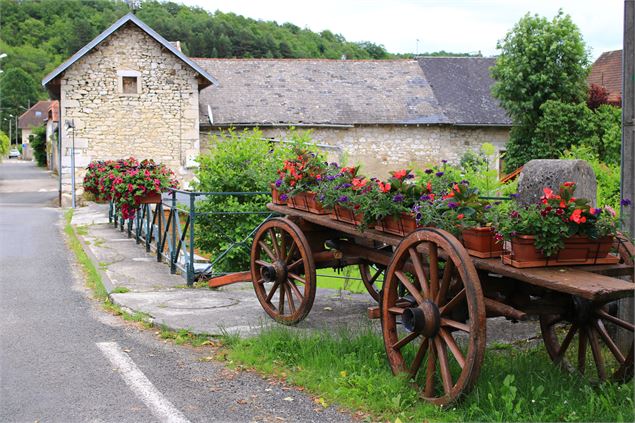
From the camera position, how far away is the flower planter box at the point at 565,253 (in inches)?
159

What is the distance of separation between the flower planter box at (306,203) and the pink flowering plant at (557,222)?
2199 millimetres

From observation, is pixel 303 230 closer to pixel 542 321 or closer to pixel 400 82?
pixel 542 321

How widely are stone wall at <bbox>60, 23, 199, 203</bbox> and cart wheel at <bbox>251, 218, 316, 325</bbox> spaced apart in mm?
16947

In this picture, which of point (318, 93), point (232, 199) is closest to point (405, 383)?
point (232, 199)

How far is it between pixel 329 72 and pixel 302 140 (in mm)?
18342

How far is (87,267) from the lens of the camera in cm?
1072

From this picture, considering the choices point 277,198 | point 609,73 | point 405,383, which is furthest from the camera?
point 609,73

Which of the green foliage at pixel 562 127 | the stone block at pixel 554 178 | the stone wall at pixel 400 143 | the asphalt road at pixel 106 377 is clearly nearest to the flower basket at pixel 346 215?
the stone block at pixel 554 178

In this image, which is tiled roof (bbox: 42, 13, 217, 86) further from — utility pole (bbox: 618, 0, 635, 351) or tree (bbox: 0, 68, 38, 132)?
tree (bbox: 0, 68, 38, 132)

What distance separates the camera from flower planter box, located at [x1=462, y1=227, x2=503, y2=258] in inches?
168

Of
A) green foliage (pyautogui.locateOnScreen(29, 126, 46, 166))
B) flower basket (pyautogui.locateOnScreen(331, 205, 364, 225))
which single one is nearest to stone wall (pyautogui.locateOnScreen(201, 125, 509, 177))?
flower basket (pyautogui.locateOnScreen(331, 205, 364, 225))

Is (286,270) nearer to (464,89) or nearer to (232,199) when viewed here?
(232,199)

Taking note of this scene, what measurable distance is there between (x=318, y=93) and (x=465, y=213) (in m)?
23.6

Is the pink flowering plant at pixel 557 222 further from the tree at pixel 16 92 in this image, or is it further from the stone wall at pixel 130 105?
the tree at pixel 16 92
